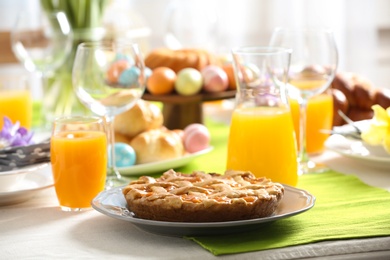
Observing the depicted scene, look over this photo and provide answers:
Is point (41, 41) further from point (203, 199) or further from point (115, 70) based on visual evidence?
point (203, 199)

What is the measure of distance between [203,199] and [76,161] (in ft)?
1.01

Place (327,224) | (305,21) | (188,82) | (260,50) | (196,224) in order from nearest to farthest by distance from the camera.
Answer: (196,224), (327,224), (260,50), (188,82), (305,21)

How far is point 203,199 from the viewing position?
1066 mm

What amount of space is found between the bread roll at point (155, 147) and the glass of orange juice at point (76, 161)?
24 cm

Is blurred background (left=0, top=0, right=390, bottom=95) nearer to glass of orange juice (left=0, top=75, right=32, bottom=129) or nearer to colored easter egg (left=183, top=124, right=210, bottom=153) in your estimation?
glass of orange juice (left=0, top=75, right=32, bottom=129)

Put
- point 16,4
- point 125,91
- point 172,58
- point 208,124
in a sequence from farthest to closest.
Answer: point 16,4
point 208,124
point 172,58
point 125,91

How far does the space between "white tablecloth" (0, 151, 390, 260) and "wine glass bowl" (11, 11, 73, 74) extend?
35.4 inches

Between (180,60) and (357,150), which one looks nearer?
(357,150)

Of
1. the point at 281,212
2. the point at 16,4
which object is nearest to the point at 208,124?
the point at 281,212

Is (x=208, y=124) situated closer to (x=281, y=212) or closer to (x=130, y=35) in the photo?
(x=130, y=35)

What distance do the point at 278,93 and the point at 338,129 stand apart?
13.3 inches

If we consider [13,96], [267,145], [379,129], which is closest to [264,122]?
[267,145]

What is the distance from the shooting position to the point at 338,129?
1.68 metres

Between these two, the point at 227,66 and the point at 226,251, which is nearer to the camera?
the point at 226,251
